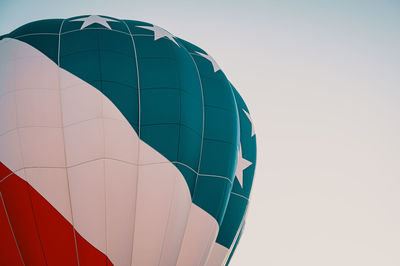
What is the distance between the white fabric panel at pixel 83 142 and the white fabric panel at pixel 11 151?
0.40 meters

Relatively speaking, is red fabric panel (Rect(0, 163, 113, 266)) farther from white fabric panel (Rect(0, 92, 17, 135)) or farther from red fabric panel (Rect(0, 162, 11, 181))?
white fabric panel (Rect(0, 92, 17, 135))

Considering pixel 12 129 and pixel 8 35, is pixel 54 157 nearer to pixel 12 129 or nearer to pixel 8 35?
pixel 12 129

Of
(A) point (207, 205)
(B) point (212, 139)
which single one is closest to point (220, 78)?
(B) point (212, 139)

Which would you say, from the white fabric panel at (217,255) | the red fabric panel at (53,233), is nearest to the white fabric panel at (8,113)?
the red fabric panel at (53,233)

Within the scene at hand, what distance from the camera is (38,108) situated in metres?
2.99

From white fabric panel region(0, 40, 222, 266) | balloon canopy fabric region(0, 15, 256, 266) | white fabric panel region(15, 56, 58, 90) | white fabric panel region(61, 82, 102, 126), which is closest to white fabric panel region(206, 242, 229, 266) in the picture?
balloon canopy fabric region(0, 15, 256, 266)

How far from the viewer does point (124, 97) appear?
319cm

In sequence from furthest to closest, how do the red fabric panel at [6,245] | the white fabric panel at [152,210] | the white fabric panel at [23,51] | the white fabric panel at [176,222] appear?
the white fabric panel at [23,51] → the white fabric panel at [176,222] → the white fabric panel at [152,210] → the red fabric panel at [6,245]

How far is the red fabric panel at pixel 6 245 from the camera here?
9.14 feet

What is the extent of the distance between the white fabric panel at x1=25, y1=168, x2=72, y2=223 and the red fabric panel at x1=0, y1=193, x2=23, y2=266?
33 cm

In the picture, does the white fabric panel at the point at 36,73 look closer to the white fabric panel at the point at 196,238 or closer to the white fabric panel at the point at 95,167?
the white fabric panel at the point at 95,167

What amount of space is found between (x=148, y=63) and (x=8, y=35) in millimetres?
1607

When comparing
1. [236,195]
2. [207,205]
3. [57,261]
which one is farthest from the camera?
[236,195]

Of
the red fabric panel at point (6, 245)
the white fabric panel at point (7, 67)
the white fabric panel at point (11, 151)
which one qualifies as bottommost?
the red fabric panel at point (6, 245)
